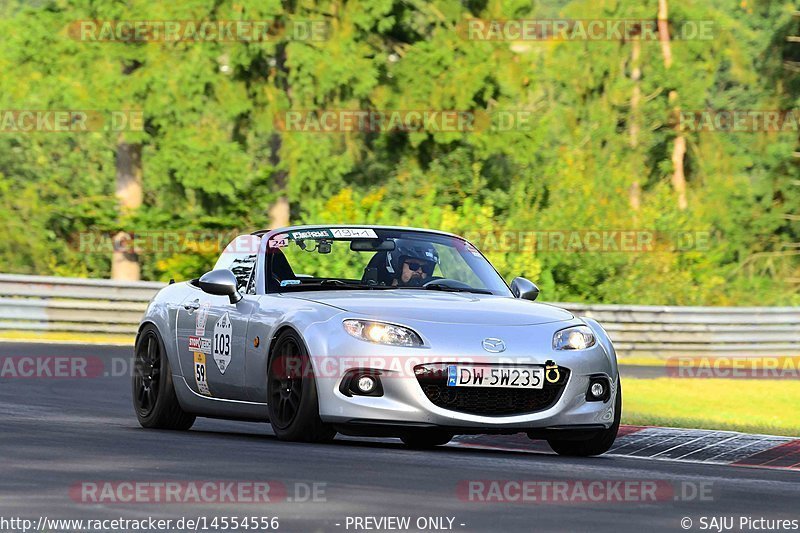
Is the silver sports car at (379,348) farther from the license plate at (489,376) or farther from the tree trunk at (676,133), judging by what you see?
the tree trunk at (676,133)

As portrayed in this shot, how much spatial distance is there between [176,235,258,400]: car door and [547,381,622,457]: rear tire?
→ 2175mm

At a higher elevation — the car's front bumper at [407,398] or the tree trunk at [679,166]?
the car's front bumper at [407,398]

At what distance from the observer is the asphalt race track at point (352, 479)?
732 cm

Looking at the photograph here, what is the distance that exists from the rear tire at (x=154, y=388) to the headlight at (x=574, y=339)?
325 centimetres

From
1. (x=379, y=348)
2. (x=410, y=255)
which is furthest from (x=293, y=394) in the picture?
(x=410, y=255)

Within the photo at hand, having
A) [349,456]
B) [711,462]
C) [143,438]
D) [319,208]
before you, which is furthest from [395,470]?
[319,208]

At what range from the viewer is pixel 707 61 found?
54062 millimetres

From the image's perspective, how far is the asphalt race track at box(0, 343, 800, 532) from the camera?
732 cm

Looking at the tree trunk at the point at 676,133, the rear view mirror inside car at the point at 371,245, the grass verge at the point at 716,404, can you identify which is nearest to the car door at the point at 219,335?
the rear view mirror inside car at the point at 371,245

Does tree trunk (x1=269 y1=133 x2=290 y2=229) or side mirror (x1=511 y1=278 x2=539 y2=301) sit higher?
side mirror (x1=511 y1=278 x2=539 y2=301)

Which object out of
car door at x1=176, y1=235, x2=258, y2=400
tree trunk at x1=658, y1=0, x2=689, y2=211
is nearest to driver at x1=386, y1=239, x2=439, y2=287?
car door at x1=176, y1=235, x2=258, y2=400

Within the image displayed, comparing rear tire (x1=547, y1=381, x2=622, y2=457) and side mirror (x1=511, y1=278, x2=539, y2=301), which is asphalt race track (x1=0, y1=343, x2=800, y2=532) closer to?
rear tire (x1=547, y1=381, x2=622, y2=457)

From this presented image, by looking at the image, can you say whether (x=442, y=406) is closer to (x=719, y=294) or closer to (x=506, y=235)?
(x=506, y=235)

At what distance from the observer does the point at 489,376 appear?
1018cm
